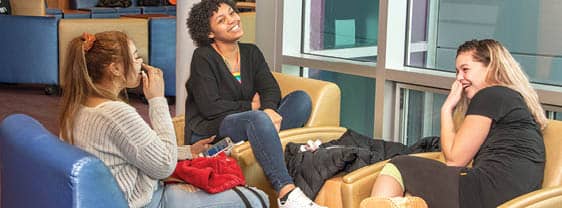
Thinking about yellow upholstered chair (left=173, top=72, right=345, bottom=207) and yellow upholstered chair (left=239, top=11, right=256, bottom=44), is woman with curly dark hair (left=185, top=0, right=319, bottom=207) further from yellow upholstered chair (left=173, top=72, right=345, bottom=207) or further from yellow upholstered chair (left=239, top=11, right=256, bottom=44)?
yellow upholstered chair (left=239, top=11, right=256, bottom=44)

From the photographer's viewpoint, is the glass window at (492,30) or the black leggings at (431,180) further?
the glass window at (492,30)

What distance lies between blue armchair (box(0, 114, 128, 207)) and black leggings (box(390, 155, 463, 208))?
1467 mm

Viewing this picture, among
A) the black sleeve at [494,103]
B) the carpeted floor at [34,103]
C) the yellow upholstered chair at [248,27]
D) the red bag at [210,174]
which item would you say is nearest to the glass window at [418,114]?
the black sleeve at [494,103]

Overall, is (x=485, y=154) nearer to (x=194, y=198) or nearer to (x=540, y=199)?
(x=540, y=199)

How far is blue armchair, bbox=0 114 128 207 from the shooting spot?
200 centimetres

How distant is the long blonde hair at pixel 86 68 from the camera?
284 cm

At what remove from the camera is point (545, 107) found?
3928 mm

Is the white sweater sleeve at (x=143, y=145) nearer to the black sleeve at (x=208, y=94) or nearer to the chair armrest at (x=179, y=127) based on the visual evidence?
the black sleeve at (x=208, y=94)

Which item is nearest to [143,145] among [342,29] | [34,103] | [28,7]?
[342,29]

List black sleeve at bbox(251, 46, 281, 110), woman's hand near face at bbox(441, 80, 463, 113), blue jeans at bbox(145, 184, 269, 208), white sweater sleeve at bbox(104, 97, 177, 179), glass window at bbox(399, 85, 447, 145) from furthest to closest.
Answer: glass window at bbox(399, 85, 447, 145)
black sleeve at bbox(251, 46, 281, 110)
woman's hand near face at bbox(441, 80, 463, 113)
blue jeans at bbox(145, 184, 269, 208)
white sweater sleeve at bbox(104, 97, 177, 179)

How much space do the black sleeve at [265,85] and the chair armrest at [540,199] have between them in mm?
1744

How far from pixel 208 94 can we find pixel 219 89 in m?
0.10

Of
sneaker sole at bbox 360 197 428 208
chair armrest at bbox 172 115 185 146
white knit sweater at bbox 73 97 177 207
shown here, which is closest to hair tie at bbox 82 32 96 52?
white knit sweater at bbox 73 97 177 207

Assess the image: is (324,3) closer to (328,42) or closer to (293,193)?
(328,42)
